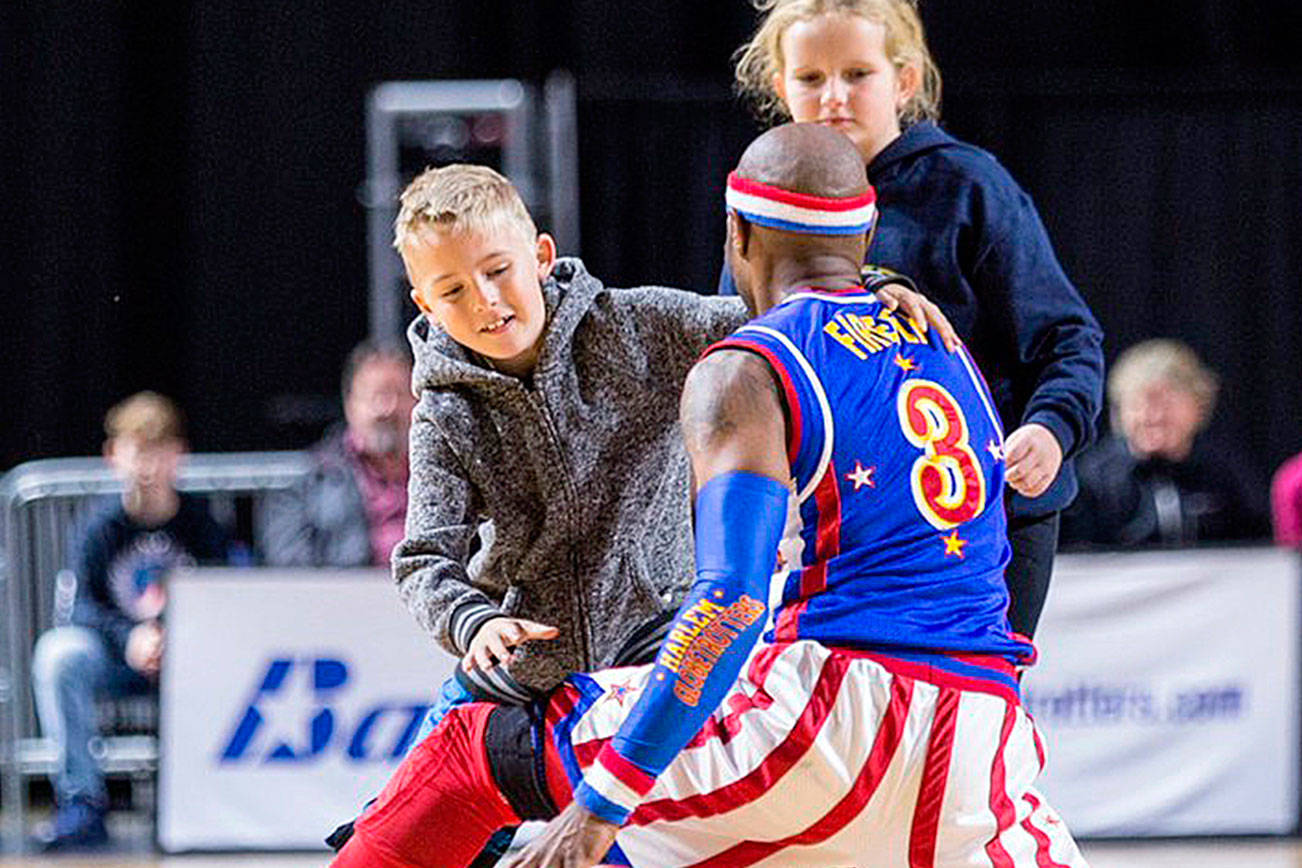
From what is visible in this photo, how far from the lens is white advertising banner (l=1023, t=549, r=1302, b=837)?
7277mm

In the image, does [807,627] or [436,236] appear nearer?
[807,627]

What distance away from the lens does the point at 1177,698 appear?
24.0 feet

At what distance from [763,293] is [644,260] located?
5570 millimetres

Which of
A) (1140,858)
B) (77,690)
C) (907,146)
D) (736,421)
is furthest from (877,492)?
(77,690)

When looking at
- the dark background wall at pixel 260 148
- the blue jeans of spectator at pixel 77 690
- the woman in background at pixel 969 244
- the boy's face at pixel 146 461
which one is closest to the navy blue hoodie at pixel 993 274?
the woman in background at pixel 969 244

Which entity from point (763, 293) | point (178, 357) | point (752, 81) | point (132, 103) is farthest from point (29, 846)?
point (763, 293)

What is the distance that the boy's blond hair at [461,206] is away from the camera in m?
3.59

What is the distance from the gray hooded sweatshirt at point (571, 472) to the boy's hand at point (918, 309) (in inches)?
15.5

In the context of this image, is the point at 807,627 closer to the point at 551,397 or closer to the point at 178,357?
the point at 551,397

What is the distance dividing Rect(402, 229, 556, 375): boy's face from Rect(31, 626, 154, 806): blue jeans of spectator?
469cm

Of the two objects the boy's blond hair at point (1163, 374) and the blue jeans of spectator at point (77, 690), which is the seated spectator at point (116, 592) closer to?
the blue jeans of spectator at point (77, 690)

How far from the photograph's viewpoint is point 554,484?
369 cm

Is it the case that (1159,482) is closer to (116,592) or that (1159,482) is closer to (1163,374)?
(1163,374)

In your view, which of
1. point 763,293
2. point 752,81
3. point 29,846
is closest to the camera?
point 763,293
